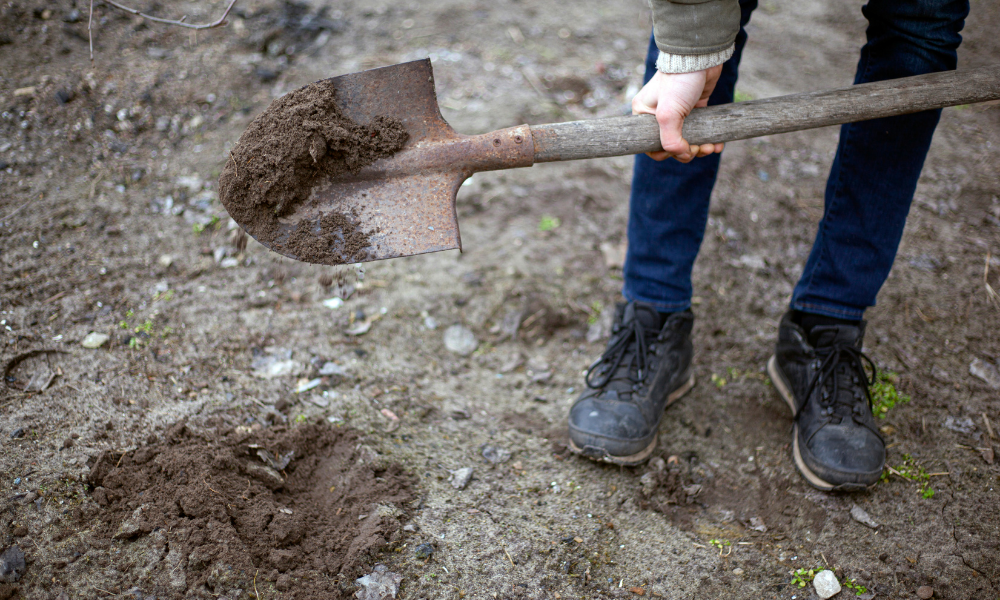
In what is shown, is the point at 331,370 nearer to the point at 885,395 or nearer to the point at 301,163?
the point at 301,163

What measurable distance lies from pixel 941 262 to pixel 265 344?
3401 millimetres

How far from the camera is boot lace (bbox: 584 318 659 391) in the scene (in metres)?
2.15

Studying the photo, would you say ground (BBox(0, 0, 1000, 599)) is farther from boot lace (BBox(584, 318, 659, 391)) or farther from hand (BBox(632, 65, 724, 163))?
hand (BBox(632, 65, 724, 163))

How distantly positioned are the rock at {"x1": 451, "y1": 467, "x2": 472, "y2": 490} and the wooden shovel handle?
1104mm

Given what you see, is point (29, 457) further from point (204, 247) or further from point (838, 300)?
point (838, 300)

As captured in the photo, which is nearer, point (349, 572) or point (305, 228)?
point (349, 572)

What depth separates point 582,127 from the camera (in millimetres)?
1792

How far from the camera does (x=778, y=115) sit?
177 cm

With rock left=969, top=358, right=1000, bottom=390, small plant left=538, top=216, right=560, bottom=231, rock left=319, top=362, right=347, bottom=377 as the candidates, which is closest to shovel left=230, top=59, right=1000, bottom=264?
rock left=319, top=362, right=347, bottom=377

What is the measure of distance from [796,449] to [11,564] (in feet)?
8.02

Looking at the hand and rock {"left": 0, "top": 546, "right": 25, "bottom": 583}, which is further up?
the hand

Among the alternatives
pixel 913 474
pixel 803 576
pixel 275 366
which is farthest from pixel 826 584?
pixel 275 366

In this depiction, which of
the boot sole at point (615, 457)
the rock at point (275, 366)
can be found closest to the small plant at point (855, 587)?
the boot sole at point (615, 457)

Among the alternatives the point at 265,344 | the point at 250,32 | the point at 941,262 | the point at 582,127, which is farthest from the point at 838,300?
the point at 250,32
